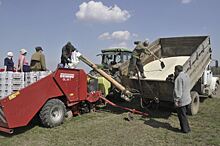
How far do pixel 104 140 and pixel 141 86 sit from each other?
304 centimetres

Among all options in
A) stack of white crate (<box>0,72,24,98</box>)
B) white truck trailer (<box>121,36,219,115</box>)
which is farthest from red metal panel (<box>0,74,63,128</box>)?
white truck trailer (<box>121,36,219,115</box>)

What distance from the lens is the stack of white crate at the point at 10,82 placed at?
6.96 meters

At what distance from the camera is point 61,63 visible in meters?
8.58

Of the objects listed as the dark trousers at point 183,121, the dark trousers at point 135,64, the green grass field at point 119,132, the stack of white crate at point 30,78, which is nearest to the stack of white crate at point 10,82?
the stack of white crate at point 30,78

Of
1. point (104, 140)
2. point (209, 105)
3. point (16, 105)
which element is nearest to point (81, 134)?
point (104, 140)

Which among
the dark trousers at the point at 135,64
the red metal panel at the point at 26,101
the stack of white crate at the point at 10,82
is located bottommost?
the red metal panel at the point at 26,101

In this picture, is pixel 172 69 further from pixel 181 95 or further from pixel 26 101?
pixel 26 101

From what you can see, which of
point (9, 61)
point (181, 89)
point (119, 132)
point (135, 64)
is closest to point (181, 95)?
point (181, 89)

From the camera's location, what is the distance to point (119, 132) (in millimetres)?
6680

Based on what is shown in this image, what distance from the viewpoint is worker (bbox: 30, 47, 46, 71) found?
8.16 m

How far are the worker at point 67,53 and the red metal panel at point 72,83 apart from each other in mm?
771

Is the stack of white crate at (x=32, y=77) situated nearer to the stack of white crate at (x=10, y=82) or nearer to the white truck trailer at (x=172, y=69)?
the stack of white crate at (x=10, y=82)

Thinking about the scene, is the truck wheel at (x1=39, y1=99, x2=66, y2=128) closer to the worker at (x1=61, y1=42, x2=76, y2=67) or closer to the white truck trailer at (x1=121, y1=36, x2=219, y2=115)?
the worker at (x1=61, y1=42, x2=76, y2=67)

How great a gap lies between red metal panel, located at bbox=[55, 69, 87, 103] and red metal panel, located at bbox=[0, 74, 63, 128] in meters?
0.32
